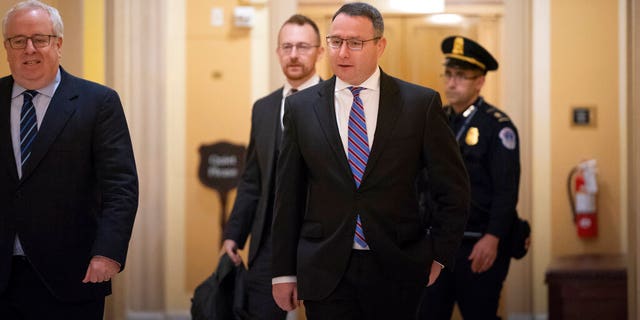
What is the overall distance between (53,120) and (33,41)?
0.29 metres

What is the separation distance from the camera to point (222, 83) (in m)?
6.97

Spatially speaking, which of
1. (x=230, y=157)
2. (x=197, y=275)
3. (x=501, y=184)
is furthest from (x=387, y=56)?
(x=501, y=184)

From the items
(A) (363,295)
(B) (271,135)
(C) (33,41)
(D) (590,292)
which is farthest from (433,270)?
(D) (590,292)

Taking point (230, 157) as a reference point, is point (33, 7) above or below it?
above

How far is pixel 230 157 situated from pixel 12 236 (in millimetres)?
3524

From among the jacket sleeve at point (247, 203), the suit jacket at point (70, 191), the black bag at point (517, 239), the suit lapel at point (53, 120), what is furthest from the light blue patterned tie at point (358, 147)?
the black bag at point (517, 239)

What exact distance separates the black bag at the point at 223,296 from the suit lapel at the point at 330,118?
1422 mm

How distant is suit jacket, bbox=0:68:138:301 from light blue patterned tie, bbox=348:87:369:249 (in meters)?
0.79

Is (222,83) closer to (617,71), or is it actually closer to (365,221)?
(617,71)

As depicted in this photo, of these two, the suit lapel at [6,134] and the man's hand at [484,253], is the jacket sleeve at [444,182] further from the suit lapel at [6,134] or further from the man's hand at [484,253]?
the suit lapel at [6,134]

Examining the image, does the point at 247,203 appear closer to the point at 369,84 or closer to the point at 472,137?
the point at 472,137

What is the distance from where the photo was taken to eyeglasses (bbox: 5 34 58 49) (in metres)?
3.58

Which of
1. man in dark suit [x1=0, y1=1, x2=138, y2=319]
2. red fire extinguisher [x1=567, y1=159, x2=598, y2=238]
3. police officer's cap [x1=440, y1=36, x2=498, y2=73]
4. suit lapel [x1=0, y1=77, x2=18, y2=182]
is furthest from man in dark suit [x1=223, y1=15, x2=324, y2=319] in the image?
red fire extinguisher [x1=567, y1=159, x2=598, y2=238]

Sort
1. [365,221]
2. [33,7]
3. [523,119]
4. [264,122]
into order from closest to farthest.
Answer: [365,221] → [33,7] → [264,122] → [523,119]
